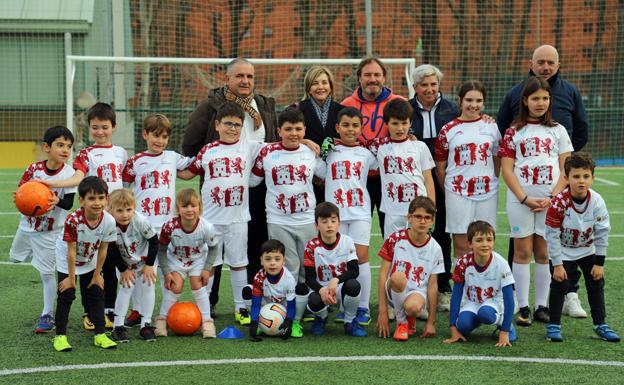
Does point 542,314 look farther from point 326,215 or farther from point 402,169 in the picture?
point 326,215

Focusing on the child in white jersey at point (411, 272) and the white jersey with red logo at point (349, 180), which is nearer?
the child in white jersey at point (411, 272)

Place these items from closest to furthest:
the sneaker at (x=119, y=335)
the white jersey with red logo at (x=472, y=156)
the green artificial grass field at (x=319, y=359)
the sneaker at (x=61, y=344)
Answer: the green artificial grass field at (x=319, y=359) → the sneaker at (x=61, y=344) → the sneaker at (x=119, y=335) → the white jersey with red logo at (x=472, y=156)

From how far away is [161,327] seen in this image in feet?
19.9

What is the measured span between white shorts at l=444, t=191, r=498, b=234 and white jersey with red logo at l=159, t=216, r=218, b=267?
5.79 feet

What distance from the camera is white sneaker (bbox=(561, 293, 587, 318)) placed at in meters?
6.50

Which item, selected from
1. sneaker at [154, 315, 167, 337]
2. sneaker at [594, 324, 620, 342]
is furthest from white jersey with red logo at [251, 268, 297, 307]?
sneaker at [594, 324, 620, 342]

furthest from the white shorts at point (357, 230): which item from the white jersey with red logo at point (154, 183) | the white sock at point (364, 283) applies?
the white jersey with red logo at point (154, 183)

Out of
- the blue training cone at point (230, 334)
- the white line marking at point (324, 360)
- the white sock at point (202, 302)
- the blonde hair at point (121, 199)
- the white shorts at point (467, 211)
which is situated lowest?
the white line marking at point (324, 360)

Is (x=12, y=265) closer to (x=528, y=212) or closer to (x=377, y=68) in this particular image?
(x=377, y=68)

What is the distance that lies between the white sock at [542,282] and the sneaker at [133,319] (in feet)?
9.67

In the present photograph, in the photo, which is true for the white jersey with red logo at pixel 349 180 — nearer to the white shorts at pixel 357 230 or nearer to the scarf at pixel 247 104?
the white shorts at pixel 357 230

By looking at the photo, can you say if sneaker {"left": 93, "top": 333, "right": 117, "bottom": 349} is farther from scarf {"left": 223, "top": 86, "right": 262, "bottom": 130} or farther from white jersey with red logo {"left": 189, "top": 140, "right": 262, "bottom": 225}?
scarf {"left": 223, "top": 86, "right": 262, "bottom": 130}

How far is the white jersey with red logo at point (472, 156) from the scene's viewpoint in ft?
21.0

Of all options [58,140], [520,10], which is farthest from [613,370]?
[520,10]
